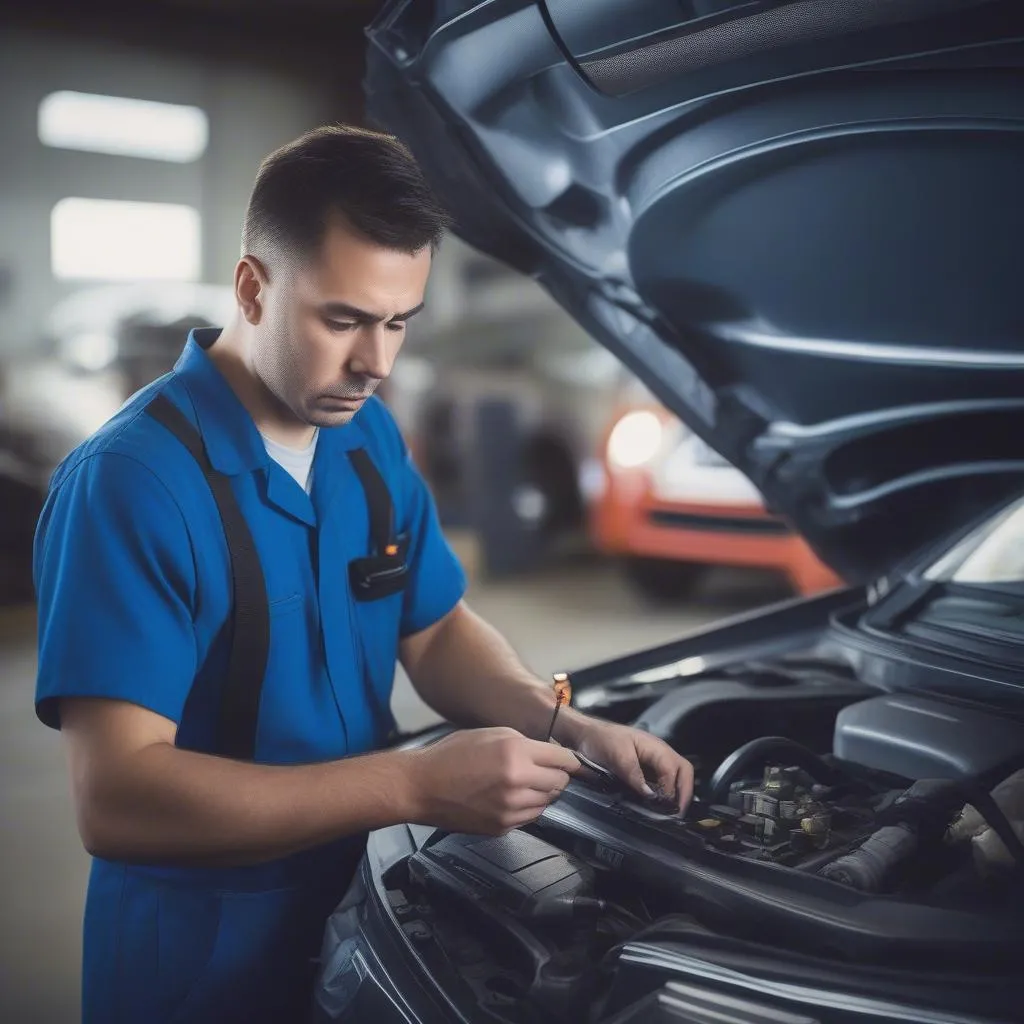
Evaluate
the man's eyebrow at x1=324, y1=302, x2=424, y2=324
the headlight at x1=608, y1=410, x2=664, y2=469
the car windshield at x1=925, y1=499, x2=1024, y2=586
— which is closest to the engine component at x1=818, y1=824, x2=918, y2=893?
the car windshield at x1=925, y1=499, x2=1024, y2=586

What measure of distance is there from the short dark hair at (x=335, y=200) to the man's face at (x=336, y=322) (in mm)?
16

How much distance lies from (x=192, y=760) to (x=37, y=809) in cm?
196

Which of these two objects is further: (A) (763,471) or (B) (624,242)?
(A) (763,471)

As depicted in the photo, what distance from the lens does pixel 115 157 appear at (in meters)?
8.68

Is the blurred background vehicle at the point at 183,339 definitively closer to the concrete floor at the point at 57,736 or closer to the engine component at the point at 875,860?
the concrete floor at the point at 57,736

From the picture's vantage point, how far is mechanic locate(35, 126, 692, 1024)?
2.91 ft

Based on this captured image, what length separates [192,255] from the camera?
8.98 m

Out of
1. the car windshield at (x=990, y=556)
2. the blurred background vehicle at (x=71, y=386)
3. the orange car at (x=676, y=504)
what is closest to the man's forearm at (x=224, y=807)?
the car windshield at (x=990, y=556)

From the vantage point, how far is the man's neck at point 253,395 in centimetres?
112

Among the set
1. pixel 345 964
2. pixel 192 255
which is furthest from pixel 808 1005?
pixel 192 255

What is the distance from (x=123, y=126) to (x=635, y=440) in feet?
21.5

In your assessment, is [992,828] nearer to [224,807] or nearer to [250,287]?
[224,807]

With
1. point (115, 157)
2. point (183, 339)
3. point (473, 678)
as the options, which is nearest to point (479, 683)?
point (473, 678)

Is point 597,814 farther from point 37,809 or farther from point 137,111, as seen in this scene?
point 137,111
